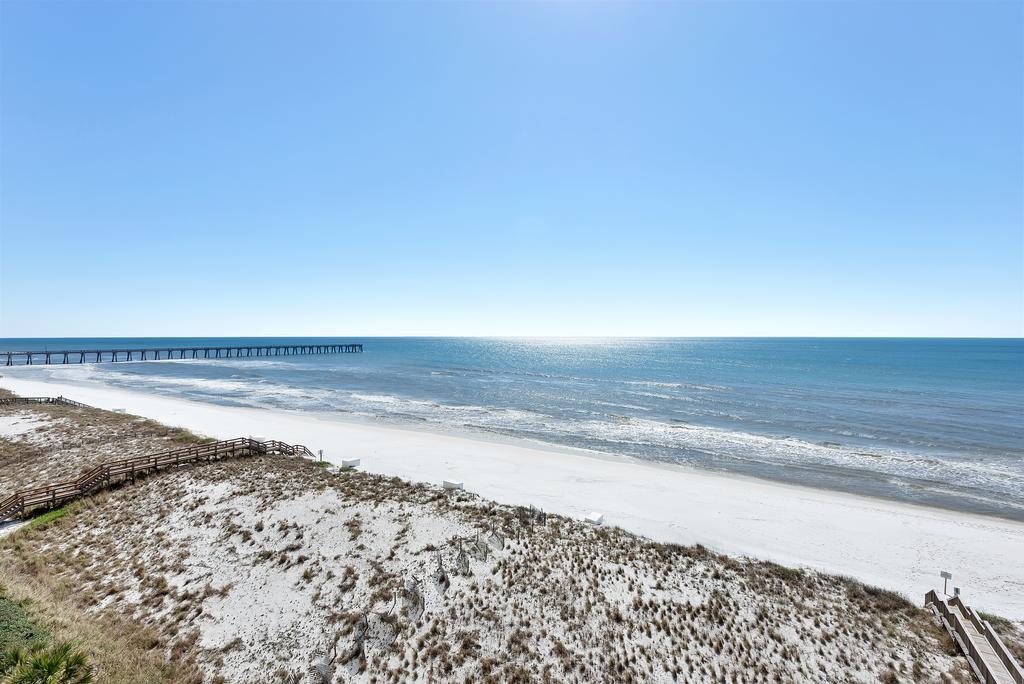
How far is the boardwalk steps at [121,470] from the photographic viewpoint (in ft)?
69.6

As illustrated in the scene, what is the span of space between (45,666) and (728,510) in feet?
92.3

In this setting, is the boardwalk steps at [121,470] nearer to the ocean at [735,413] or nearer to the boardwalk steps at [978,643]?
the ocean at [735,413]

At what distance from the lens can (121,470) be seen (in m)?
24.2


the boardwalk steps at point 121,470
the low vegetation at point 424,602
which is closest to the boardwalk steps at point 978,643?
the low vegetation at point 424,602

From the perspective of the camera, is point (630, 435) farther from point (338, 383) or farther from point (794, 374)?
point (794, 374)

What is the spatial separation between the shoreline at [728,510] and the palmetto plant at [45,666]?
53.3 ft

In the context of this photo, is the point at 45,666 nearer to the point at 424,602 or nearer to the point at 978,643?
the point at 424,602

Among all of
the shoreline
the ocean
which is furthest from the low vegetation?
the ocean

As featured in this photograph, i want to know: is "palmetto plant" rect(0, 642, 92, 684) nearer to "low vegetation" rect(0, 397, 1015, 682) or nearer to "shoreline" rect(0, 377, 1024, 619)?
"low vegetation" rect(0, 397, 1015, 682)

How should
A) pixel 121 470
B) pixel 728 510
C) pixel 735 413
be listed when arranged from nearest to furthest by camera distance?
pixel 121 470
pixel 728 510
pixel 735 413

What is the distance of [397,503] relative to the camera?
73.5 feet

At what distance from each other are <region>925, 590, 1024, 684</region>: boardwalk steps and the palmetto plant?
25287 millimetres

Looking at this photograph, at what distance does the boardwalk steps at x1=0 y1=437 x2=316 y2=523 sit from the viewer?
835 inches

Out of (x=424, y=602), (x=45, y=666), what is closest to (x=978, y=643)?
(x=424, y=602)
